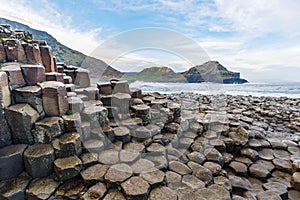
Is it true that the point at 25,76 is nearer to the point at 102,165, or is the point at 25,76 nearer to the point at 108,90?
the point at 108,90

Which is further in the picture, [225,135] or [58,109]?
[225,135]

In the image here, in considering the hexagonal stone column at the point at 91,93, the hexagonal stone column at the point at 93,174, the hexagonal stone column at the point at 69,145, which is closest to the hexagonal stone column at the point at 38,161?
the hexagonal stone column at the point at 69,145

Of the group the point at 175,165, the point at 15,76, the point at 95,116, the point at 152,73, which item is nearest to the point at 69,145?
the point at 95,116

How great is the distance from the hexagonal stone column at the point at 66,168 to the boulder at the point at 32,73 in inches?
54.8

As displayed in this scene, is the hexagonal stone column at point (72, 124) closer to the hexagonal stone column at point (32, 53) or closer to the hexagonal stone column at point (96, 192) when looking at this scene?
the hexagonal stone column at point (96, 192)

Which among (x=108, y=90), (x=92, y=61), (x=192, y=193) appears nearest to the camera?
(x=192, y=193)

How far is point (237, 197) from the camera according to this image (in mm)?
2500

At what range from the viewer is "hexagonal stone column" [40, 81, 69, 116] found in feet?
8.71

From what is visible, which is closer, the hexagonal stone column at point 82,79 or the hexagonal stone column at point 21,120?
the hexagonal stone column at point 21,120

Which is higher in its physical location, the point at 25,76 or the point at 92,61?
the point at 92,61

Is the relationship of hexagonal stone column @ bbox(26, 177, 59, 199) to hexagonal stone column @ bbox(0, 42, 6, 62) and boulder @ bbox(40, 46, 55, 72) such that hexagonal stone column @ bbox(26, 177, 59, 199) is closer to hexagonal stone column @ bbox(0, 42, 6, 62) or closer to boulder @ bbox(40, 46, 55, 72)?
hexagonal stone column @ bbox(0, 42, 6, 62)

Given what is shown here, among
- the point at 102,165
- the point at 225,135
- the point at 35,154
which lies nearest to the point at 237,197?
the point at 225,135

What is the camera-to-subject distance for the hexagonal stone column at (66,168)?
7.44 ft

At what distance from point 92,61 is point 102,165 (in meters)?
3.14
